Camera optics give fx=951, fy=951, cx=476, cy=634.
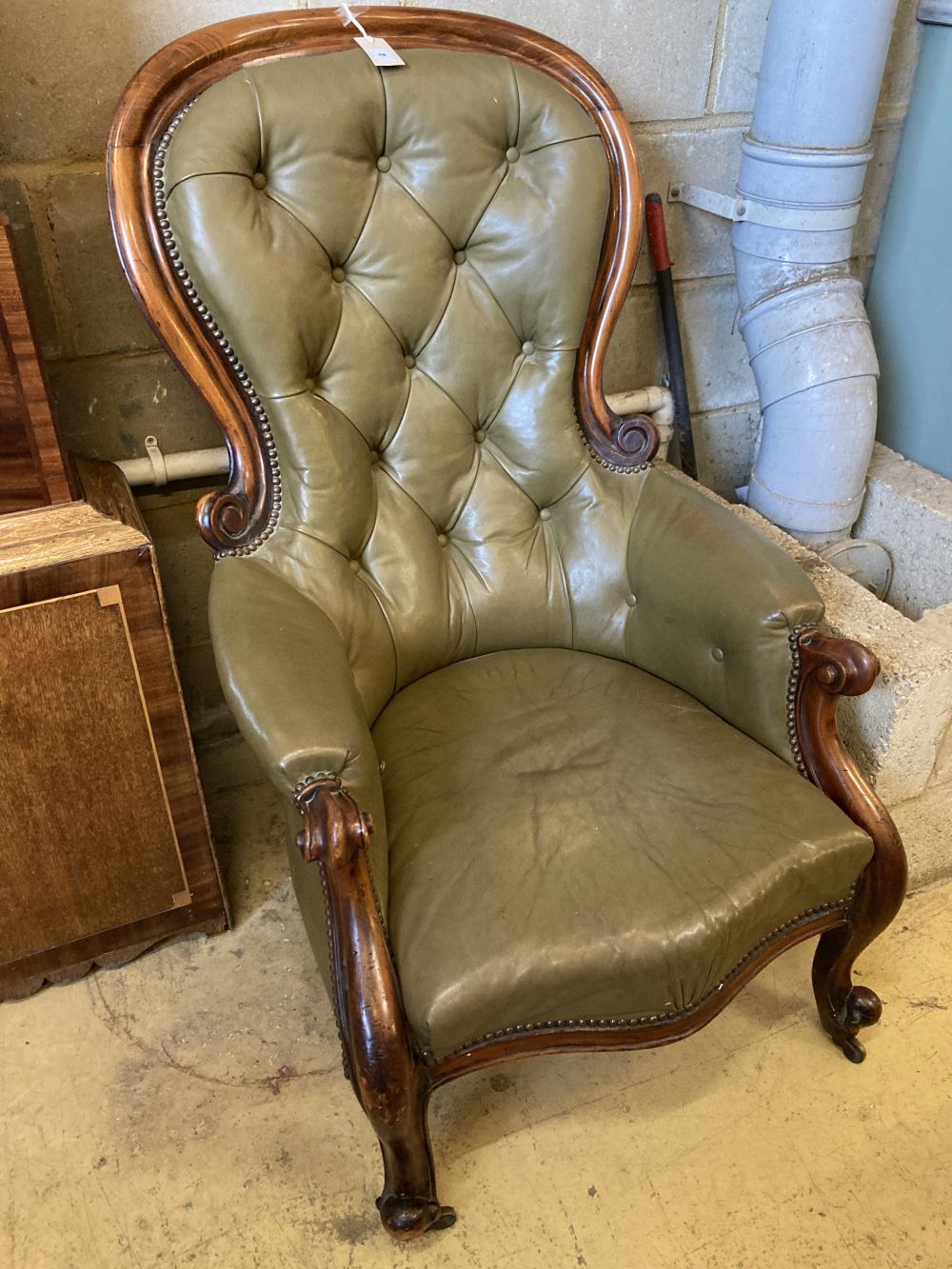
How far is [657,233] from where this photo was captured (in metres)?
1.74

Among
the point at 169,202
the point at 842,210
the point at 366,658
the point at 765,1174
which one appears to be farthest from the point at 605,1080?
the point at 842,210

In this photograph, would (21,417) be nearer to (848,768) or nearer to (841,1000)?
(848,768)

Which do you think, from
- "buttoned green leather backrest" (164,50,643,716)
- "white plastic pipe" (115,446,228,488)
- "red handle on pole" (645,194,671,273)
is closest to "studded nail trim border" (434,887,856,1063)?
"buttoned green leather backrest" (164,50,643,716)

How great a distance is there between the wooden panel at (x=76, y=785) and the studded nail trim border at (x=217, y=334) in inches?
8.9

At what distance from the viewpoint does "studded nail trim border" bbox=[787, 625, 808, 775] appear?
1.23 m

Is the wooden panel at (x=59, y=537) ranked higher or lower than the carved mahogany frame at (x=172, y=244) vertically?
lower

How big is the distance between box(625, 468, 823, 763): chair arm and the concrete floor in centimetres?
53

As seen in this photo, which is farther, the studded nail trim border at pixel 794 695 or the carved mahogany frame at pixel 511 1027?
the studded nail trim border at pixel 794 695

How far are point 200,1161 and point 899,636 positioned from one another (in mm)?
1238

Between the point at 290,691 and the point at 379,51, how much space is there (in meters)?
0.87

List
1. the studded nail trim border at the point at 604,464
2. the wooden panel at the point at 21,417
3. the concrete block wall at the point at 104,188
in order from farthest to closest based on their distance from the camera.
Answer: the studded nail trim border at the point at 604,464 → the concrete block wall at the point at 104,188 → the wooden panel at the point at 21,417

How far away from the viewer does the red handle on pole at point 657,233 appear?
5.65 feet

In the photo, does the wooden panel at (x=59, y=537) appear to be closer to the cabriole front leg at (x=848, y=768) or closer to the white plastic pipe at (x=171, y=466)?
the white plastic pipe at (x=171, y=466)

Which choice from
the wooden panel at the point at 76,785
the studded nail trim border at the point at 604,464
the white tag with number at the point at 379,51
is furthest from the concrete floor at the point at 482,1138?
the white tag with number at the point at 379,51
